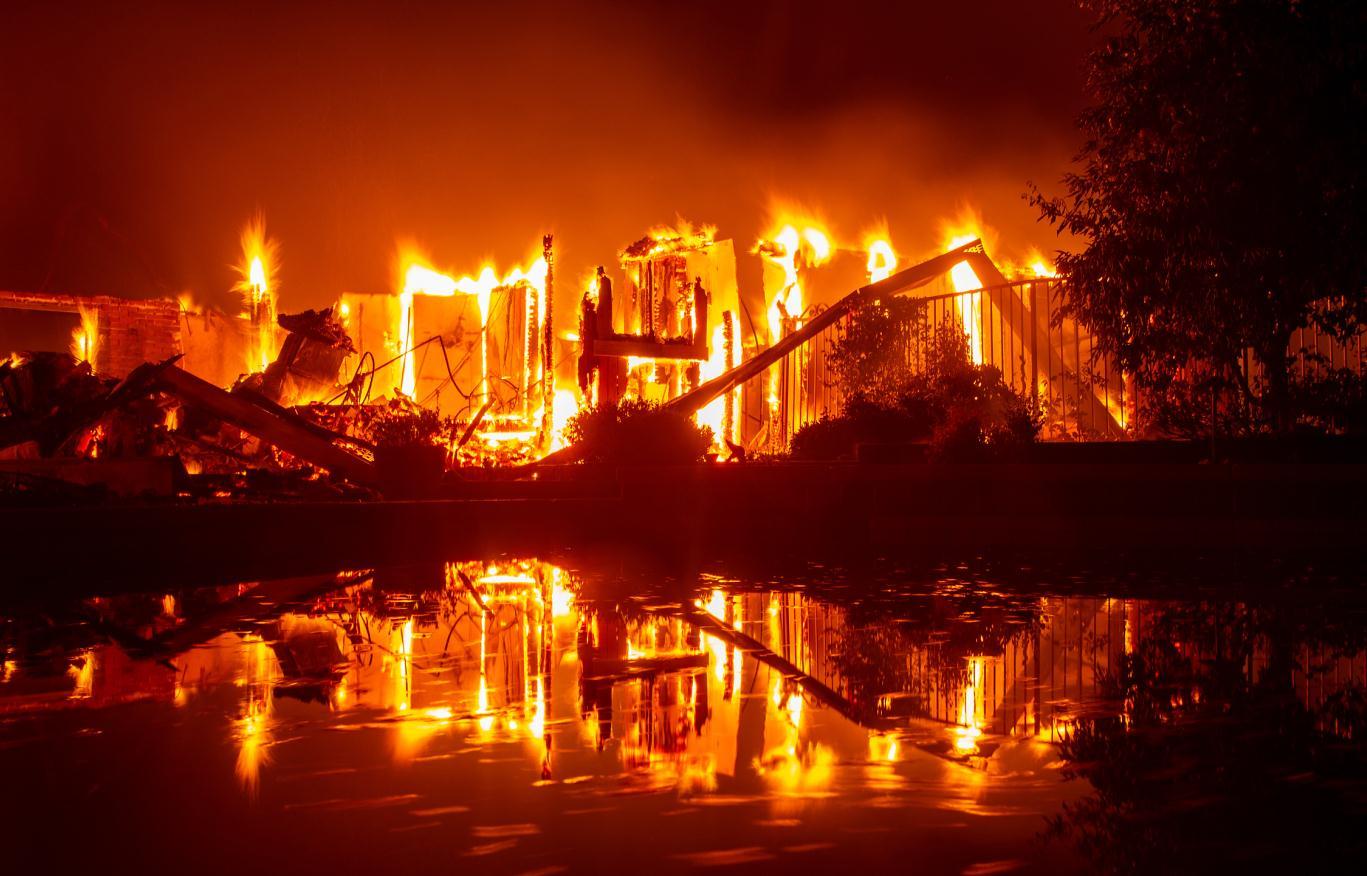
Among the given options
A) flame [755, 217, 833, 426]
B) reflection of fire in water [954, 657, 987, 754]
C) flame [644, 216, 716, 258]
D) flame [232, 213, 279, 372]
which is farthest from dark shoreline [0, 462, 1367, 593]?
flame [232, 213, 279, 372]

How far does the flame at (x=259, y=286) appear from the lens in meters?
24.2

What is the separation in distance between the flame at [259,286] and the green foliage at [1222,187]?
17.4 m

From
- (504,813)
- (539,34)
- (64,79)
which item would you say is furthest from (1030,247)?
(504,813)

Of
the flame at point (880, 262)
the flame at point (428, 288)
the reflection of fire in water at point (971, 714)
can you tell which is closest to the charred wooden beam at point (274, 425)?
the reflection of fire in water at point (971, 714)

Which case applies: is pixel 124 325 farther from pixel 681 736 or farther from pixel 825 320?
pixel 681 736

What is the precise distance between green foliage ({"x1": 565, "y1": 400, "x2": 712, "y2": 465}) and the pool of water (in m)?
8.13

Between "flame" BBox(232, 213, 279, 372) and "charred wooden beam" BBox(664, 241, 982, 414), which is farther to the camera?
"flame" BBox(232, 213, 279, 372)

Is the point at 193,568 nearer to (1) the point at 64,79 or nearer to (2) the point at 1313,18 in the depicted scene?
(2) the point at 1313,18

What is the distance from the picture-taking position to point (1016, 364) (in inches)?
730

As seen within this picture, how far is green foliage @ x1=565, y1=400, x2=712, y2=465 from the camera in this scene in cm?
1448

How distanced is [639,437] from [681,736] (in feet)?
36.6

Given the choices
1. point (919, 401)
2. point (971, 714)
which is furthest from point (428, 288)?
point (971, 714)

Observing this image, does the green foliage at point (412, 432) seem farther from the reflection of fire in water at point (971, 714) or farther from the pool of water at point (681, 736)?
the reflection of fire in water at point (971, 714)

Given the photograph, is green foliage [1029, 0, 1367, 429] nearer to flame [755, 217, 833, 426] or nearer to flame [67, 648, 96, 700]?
flame [67, 648, 96, 700]
